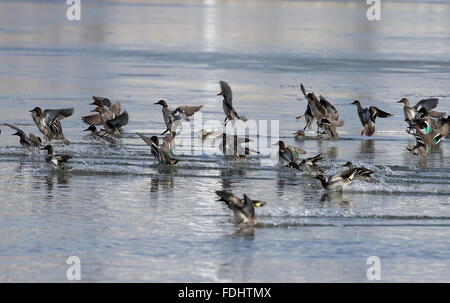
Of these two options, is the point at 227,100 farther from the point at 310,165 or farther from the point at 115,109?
the point at 310,165

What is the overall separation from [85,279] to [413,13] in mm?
52345

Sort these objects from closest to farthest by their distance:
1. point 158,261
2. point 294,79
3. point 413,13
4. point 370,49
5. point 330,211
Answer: point 158,261
point 330,211
point 294,79
point 370,49
point 413,13

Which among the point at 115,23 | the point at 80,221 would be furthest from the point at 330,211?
the point at 115,23

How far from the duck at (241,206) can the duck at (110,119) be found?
6206mm

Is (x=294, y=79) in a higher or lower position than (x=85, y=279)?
higher

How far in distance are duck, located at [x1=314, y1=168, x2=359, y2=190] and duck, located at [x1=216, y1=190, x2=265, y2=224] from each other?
205 centimetres

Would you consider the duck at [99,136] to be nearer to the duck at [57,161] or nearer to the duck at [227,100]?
the duck at [227,100]

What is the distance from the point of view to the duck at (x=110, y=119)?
17.1m

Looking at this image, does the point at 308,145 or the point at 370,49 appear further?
the point at 370,49

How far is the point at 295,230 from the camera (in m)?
11.1

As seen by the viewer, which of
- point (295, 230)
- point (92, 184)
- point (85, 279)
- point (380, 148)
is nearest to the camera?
point (85, 279)

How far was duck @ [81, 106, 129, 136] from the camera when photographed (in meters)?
17.1
